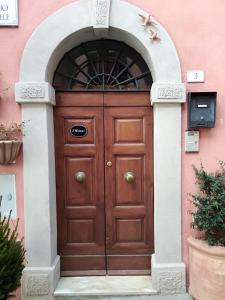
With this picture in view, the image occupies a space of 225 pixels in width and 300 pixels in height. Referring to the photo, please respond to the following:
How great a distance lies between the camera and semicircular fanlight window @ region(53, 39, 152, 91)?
3.81 metres

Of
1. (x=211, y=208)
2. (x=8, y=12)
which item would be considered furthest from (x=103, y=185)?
(x=8, y=12)

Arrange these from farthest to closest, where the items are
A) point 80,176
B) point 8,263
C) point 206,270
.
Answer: point 80,176 → point 206,270 → point 8,263

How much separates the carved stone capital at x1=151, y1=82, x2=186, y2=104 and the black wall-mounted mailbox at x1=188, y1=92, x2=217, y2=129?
0.46 ft

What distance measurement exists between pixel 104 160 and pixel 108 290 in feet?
5.25

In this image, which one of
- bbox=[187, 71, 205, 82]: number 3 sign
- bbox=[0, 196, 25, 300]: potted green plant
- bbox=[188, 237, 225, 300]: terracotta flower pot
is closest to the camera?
bbox=[0, 196, 25, 300]: potted green plant

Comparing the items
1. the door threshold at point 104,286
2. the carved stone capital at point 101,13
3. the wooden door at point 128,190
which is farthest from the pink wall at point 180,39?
the door threshold at point 104,286

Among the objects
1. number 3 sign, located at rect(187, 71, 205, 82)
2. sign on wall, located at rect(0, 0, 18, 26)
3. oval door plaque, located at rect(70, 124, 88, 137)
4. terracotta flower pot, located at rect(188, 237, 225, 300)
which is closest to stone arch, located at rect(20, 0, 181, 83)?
number 3 sign, located at rect(187, 71, 205, 82)

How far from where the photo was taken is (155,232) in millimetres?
3645

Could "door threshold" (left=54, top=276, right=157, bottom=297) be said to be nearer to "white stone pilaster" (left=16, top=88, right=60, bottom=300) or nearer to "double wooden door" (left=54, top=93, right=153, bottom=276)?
"double wooden door" (left=54, top=93, right=153, bottom=276)

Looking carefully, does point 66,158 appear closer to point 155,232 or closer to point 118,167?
point 118,167

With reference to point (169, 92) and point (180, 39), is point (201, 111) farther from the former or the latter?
point (180, 39)

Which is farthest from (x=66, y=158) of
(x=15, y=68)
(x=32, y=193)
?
(x=15, y=68)

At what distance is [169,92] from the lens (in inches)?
137

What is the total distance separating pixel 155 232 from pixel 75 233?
1.06m
